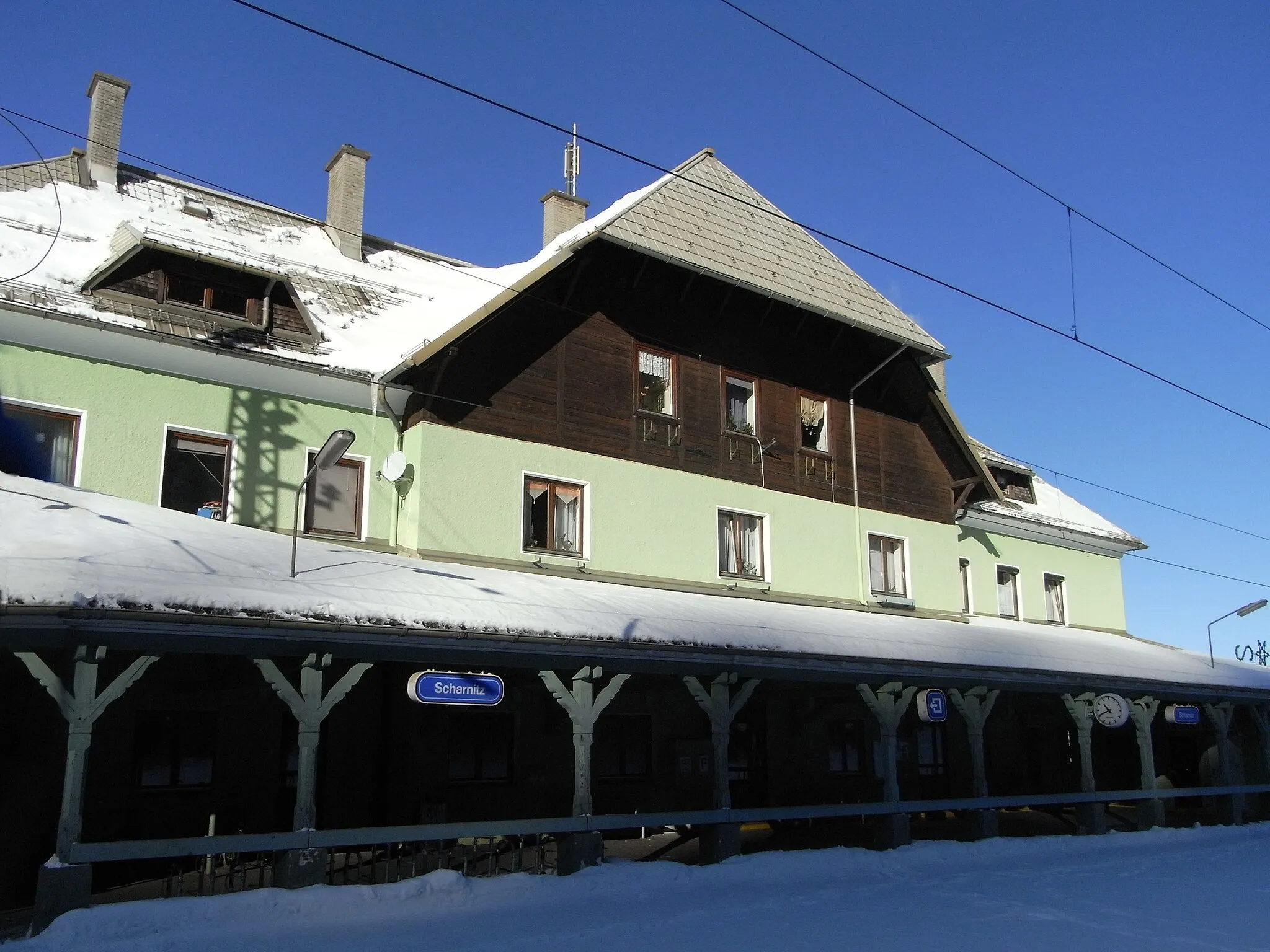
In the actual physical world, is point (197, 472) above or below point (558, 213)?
below

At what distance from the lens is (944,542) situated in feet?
73.6

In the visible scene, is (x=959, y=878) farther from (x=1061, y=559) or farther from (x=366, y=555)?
(x=1061, y=559)

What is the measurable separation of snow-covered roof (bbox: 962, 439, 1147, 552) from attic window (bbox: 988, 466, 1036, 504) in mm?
80

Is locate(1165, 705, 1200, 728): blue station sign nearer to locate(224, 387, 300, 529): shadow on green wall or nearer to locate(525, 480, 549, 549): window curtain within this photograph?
locate(525, 480, 549, 549): window curtain

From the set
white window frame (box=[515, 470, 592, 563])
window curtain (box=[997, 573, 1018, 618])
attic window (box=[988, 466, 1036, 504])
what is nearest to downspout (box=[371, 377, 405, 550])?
white window frame (box=[515, 470, 592, 563])

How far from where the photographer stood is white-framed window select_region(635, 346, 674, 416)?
730 inches

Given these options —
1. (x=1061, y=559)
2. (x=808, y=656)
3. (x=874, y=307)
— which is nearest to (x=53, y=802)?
(x=808, y=656)

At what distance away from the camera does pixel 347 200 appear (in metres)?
20.5

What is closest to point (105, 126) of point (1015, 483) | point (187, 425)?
point (187, 425)

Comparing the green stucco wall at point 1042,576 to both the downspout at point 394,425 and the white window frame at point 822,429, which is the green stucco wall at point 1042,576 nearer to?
the white window frame at point 822,429

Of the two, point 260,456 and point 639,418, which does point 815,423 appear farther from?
point 260,456

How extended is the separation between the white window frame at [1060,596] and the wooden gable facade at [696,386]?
485cm

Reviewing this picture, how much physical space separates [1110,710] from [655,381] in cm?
931

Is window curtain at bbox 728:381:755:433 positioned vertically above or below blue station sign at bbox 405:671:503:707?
above
